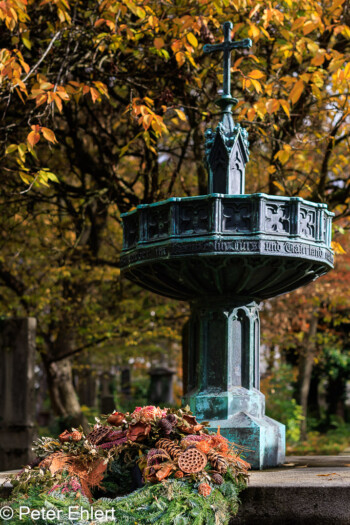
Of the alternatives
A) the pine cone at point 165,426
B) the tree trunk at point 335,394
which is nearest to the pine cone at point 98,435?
the pine cone at point 165,426

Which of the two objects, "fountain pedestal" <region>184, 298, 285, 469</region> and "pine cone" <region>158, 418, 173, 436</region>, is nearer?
"pine cone" <region>158, 418, 173, 436</region>

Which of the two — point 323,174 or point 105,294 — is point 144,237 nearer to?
point 323,174

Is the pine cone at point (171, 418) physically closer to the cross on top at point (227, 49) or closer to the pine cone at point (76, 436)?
the pine cone at point (76, 436)

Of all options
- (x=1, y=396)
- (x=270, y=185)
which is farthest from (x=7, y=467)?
(x=270, y=185)

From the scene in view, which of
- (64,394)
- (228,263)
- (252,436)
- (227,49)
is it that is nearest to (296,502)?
(252,436)

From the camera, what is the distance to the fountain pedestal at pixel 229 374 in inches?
235

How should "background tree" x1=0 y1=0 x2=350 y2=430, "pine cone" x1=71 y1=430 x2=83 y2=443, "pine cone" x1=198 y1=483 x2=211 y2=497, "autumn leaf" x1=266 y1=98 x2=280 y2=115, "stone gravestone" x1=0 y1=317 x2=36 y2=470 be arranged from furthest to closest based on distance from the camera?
"stone gravestone" x1=0 y1=317 x2=36 y2=470, "background tree" x1=0 y1=0 x2=350 y2=430, "autumn leaf" x1=266 y1=98 x2=280 y2=115, "pine cone" x1=71 y1=430 x2=83 y2=443, "pine cone" x1=198 y1=483 x2=211 y2=497

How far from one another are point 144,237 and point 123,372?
1087 inches

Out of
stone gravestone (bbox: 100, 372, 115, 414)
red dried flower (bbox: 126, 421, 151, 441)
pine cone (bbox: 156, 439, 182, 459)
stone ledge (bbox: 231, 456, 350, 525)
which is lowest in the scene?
stone gravestone (bbox: 100, 372, 115, 414)

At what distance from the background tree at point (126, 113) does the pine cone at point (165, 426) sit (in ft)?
10.8

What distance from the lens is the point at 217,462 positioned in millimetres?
4348

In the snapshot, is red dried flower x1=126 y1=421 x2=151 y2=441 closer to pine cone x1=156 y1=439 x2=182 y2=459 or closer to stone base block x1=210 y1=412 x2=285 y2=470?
pine cone x1=156 y1=439 x2=182 y2=459

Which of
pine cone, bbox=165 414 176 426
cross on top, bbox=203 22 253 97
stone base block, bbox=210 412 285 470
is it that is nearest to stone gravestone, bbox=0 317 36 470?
stone base block, bbox=210 412 285 470

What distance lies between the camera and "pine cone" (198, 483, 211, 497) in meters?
4.10
